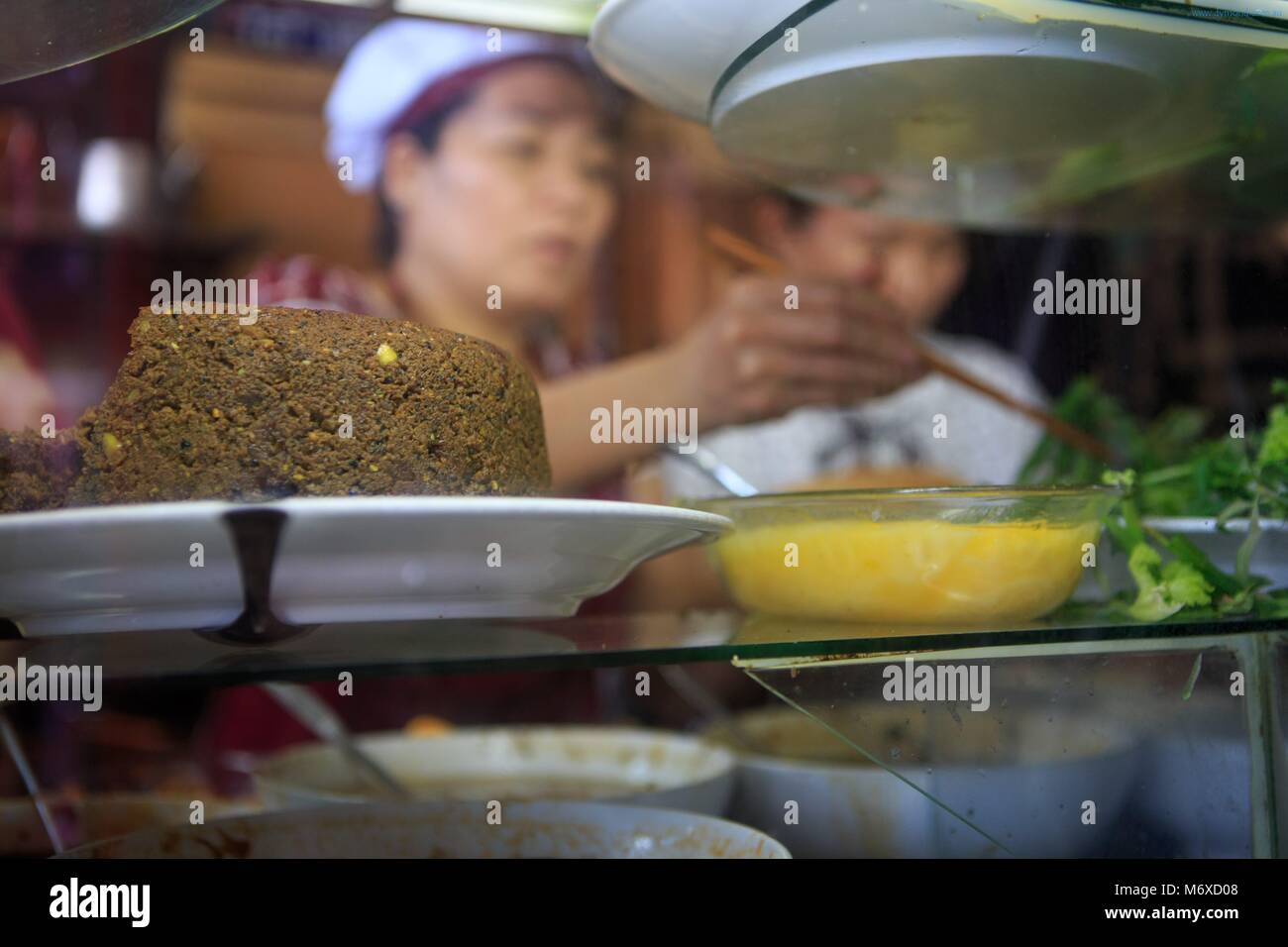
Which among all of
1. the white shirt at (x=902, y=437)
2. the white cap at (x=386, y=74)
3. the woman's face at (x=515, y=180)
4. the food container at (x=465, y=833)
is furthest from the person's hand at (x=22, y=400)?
the woman's face at (x=515, y=180)

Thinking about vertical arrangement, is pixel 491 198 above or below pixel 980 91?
above

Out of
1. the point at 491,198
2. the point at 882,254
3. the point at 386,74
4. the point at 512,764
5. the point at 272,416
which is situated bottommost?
the point at 512,764

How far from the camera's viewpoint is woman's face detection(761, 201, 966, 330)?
86 centimetres

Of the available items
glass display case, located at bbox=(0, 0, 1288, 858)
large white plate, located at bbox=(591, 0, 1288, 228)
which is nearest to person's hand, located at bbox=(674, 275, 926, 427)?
glass display case, located at bbox=(0, 0, 1288, 858)

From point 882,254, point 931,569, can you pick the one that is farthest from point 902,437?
point 931,569

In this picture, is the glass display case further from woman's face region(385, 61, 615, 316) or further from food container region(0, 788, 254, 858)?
woman's face region(385, 61, 615, 316)

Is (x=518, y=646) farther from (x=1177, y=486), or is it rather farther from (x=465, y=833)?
(x=1177, y=486)

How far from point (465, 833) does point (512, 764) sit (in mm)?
309

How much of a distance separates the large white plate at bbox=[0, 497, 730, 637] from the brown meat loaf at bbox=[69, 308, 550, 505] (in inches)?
1.8

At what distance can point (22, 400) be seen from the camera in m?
0.56

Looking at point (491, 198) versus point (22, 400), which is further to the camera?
point (491, 198)

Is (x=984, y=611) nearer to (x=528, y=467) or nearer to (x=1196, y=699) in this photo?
(x=1196, y=699)

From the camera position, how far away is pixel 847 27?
509 mm
